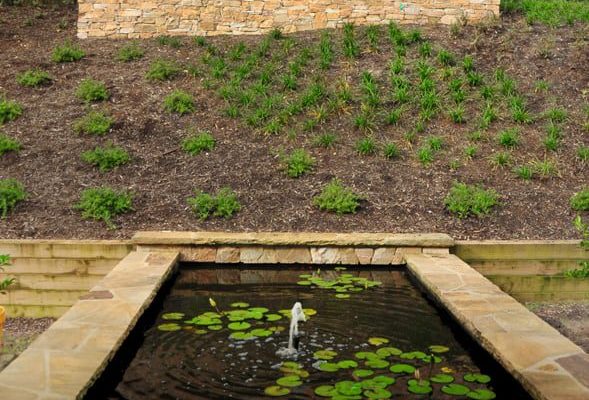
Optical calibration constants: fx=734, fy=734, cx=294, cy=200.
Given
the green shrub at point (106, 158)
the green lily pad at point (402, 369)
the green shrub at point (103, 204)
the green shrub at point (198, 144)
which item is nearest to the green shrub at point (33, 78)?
the green shrub at point (106, 158)

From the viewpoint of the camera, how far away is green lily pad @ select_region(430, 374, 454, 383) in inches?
180

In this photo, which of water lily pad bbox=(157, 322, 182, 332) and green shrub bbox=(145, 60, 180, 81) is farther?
green shrub bbox=(145, 60, 180, 81)

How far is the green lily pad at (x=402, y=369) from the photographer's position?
470 centimetres

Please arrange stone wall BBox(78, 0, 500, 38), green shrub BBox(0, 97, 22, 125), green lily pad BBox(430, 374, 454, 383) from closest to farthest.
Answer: green lily pad BBox(430, 374, 454, 383) → green shrub BBox(0, 97, 22, 125) → stone wall BBox(78, 0, 500, 38)

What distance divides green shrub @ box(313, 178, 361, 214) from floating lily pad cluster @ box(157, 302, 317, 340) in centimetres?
256

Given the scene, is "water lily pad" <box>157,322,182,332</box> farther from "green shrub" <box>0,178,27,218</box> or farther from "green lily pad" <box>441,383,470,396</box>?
"green shrub" <box>0,178,27,218</box>

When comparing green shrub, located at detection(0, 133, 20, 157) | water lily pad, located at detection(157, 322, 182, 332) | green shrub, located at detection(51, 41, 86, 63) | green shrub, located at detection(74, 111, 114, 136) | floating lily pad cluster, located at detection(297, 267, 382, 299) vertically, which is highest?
green shrub, located at detection(51, 41, 86, 63)

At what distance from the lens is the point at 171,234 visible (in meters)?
7.67

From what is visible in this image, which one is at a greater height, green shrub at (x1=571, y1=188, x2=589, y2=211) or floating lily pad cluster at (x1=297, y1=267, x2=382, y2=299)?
green shrub at (x1=571, y1=188, x2=589, y2=211)

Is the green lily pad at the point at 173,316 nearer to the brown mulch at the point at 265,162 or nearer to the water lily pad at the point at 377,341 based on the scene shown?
the water lily pad at the point at 377,341

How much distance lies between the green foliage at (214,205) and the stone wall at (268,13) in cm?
532

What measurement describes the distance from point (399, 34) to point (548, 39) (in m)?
2.49

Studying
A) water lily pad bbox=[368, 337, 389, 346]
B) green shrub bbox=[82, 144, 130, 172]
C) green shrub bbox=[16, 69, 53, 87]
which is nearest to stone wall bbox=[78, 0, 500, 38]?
green shrub bbox=[16, 69, 53, 87]

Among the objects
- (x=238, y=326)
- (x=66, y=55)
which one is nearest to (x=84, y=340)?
(x=238, y=326)
